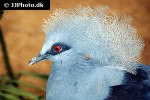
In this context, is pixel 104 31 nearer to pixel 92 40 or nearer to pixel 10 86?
pixel 92 40

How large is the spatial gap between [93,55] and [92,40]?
0.04 metres

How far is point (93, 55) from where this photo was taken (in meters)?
1.12

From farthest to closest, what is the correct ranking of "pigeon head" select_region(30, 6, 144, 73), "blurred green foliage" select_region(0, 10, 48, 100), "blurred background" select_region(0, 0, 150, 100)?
"blurred background" select_region(0, 0, 150, 100) < "blurred green foliage" select_region(0, 10, 48, 100) < "pigeon head" select_region(30, 6, 144, 73)

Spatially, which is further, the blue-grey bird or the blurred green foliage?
the blurred green foliage

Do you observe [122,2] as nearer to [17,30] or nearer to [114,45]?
Answer: [17,30]

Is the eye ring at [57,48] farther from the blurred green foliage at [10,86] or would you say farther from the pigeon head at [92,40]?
the blurred green foliage at [10,86]

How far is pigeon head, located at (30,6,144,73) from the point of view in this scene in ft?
3.69

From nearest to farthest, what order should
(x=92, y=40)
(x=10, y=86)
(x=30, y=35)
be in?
(x=92, y=40) < (x=10, y=86) < (x=30, y=35)

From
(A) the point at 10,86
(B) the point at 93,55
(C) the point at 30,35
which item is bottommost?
(A) the point at 10,86

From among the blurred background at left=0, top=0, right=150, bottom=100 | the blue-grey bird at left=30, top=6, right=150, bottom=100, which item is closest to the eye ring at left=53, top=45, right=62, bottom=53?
the blue-grey bird at left=30, top=6, right=150, bottom=100

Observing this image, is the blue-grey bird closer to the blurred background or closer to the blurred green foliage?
the blurred green foliage

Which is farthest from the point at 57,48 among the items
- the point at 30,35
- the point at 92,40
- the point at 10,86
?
the point at 30,35

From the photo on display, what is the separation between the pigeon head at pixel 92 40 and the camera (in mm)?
1124

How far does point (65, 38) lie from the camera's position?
1.13m
